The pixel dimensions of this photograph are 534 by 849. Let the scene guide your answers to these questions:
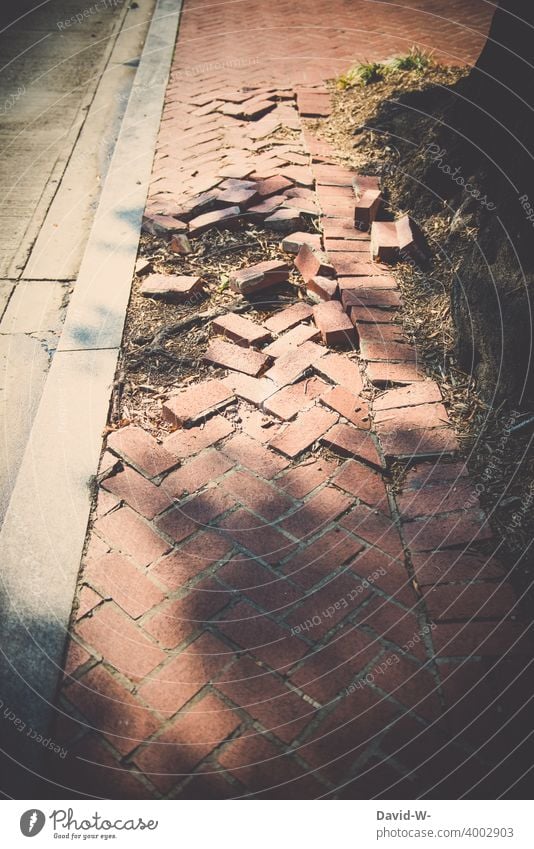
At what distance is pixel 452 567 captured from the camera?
6.10 feet

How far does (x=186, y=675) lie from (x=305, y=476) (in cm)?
79

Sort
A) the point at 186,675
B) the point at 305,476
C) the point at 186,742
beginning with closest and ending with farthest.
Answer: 1. the point at 186,742
2. the point at 186,675
3. the point at 305,476

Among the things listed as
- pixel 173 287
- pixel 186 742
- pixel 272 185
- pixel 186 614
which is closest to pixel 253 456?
pixel 186 614

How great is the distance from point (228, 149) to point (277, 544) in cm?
309

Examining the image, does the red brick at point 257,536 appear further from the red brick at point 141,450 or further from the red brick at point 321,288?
the red brick at point 321,288

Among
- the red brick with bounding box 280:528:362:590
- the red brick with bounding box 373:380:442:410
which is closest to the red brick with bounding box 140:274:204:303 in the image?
the red brick with bounding box 373:380:442:410

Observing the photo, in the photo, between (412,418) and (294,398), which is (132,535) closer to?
(294,398)

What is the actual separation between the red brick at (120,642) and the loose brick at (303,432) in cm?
82

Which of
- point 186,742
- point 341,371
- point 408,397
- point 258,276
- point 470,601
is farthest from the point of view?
point 258,276

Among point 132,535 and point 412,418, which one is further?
point 412,418

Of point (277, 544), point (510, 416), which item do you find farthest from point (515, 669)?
point (510, 416)

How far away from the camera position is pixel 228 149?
4020mm

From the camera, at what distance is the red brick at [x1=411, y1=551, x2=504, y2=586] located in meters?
1.83

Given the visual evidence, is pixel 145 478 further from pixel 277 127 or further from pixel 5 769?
pixel 277 127
